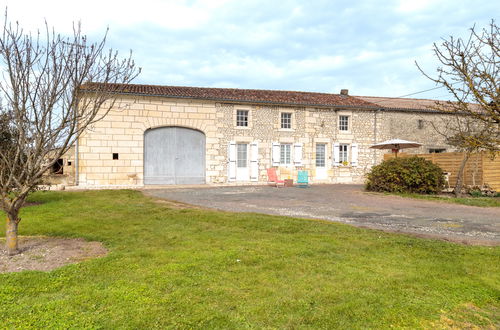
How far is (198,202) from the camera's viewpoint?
9.66 meters

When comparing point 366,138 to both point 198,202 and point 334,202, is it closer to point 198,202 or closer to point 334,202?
point 334,202

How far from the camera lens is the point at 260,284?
328 centimetres

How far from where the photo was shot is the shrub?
12.1 m

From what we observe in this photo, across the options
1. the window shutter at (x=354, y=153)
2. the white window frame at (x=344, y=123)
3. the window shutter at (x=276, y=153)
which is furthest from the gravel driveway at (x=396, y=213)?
the white window frame at (x=344, y=123)

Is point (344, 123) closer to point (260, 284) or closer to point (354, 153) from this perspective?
point (354, 153)

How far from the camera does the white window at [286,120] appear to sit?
17.6 metres

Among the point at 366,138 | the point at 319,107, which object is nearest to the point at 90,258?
the point at 319,107

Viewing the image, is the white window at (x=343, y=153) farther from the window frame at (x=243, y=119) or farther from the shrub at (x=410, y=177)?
the shrub at (x=410, y=177)

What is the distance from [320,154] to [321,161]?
367 mm

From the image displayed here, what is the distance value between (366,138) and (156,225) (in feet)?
49.2

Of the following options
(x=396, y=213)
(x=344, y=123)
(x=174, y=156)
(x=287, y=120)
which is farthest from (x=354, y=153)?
(x=396, y=213)

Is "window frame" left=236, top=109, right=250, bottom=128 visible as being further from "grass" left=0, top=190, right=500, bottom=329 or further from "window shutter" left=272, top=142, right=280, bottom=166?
"grass" left=0, top=190, right=500, bottom=329

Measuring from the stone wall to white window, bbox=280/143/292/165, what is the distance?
0.28 metres

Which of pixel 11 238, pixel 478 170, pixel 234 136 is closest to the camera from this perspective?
pixel 11 238
